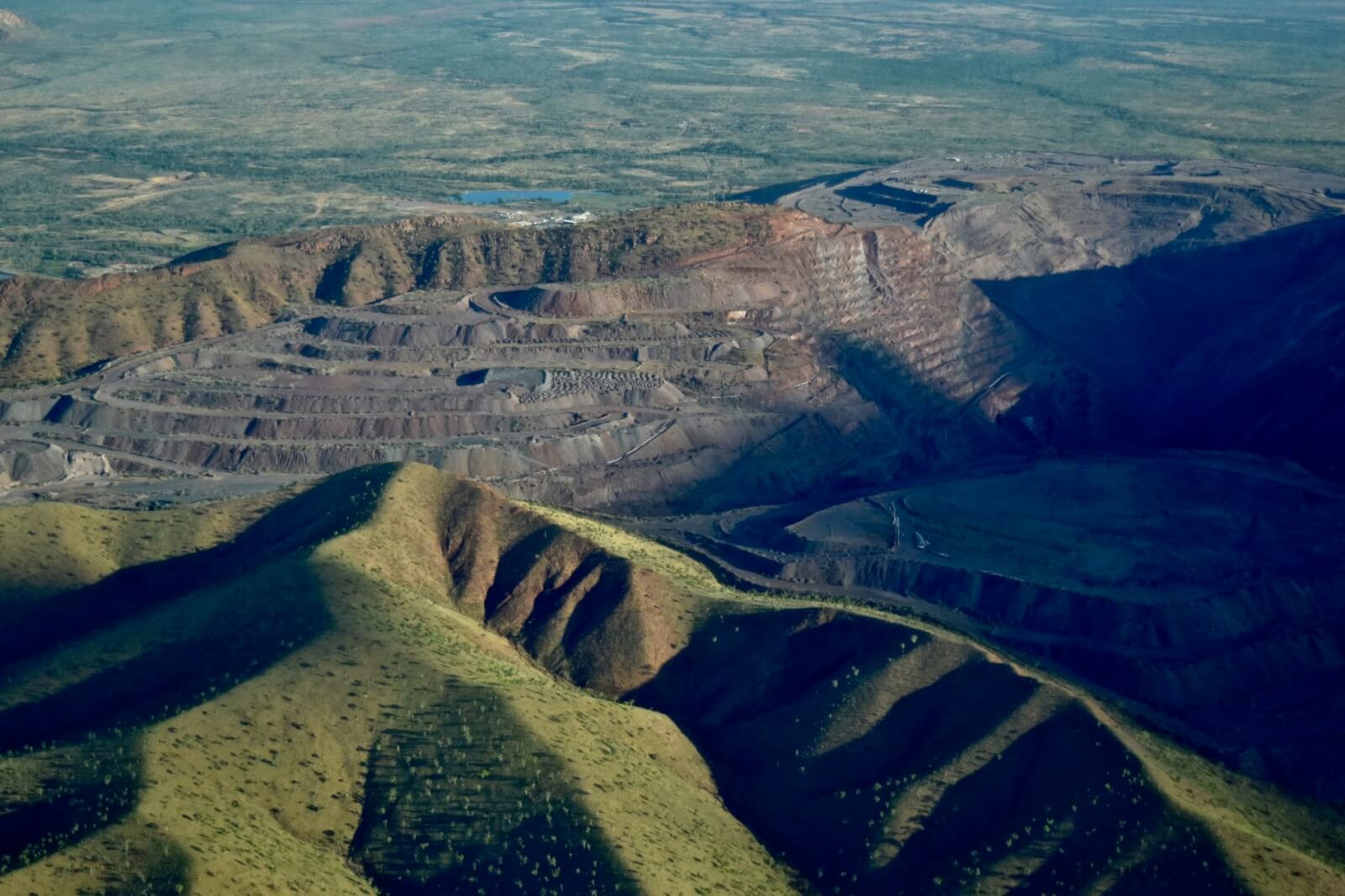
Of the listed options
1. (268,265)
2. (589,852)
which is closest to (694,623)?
(589,852)

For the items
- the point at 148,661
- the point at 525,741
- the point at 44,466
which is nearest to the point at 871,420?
the point at 44,466

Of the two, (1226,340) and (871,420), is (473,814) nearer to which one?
(871,420)

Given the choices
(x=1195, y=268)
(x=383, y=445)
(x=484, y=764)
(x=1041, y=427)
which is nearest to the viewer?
(x=484, y=764)

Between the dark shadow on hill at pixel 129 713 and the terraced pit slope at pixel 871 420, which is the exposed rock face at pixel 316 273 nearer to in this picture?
the terraced pit slope at pixel 871 420

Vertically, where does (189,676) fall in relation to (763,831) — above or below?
above

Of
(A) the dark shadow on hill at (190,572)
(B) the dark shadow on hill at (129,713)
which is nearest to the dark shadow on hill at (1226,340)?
(A) the dark shadow on hill at (190,572)

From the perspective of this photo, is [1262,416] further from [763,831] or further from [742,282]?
[763,831]

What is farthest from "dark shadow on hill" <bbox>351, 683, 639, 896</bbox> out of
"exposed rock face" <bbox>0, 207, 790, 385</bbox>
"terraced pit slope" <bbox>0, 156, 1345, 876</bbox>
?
"exposed rock face" <bbox>0, 207, 790, 385</bbox>
